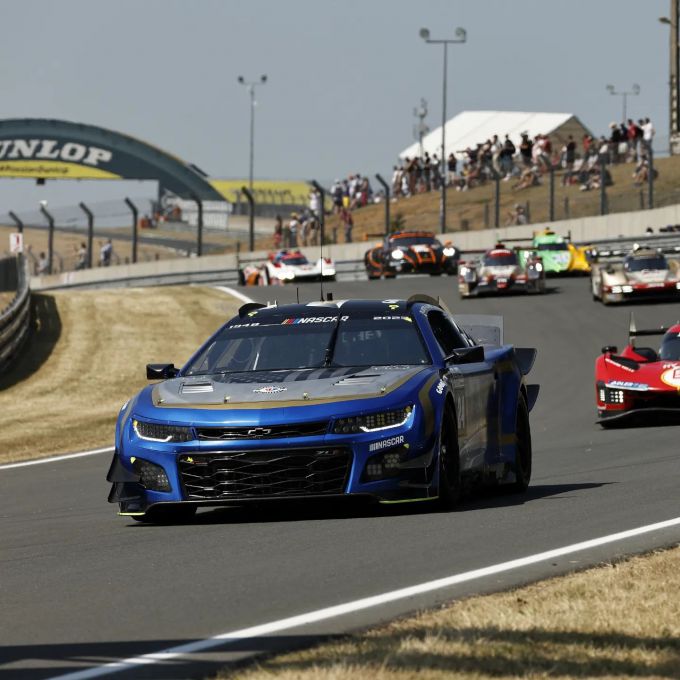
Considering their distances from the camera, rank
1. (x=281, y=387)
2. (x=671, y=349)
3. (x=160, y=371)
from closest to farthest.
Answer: (x=281, y=387) < (x=160, y=371) < (x=671, y=349)

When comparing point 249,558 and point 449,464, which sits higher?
point 449,464

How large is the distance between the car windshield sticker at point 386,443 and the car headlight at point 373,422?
7 cm

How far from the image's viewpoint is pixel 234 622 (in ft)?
21.3

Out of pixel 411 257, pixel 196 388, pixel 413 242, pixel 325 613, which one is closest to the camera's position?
pixel 325 613

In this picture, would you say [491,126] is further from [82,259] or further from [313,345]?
[313,345]

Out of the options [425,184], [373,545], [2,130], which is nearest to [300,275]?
[425,184]

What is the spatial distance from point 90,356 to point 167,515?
70.6ft

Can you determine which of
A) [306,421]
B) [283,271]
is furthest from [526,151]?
[306,421]

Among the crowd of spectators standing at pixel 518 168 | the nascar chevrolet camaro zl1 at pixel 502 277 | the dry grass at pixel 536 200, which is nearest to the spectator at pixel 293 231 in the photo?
the crowd of spectators standing at pixel 518 168

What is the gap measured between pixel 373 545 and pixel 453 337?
10.3 feet

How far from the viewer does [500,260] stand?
4078 cm

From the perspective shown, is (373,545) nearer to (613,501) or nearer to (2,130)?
(613,501)

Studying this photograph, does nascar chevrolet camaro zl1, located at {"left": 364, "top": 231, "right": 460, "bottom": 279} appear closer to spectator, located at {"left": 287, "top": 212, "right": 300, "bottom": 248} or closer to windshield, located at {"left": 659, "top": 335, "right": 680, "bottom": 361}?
spectator, located at {"left": 287, "top": 212, "right": 300, "bottom": 248}

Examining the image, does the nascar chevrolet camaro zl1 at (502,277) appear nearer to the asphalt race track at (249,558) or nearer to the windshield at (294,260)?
the windshield at (294,260)
